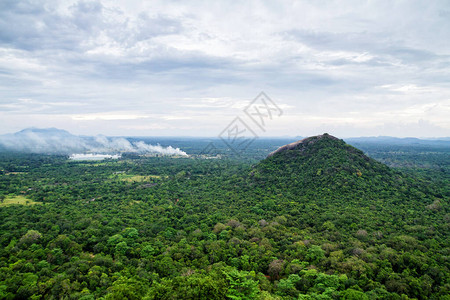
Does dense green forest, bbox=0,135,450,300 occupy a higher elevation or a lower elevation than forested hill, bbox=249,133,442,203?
lower

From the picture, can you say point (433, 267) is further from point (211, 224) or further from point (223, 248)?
point (211, 224)

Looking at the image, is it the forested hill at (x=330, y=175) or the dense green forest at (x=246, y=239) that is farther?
the forested hill at (x=330, y=175)

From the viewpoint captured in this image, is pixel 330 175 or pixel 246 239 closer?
pixel 246 239

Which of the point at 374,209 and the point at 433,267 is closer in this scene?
the point at 433,267

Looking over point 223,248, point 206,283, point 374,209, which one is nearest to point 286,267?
point 223,248

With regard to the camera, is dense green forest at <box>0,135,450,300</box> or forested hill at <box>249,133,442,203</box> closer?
dense green forest at <box>0,135,450,300</box>

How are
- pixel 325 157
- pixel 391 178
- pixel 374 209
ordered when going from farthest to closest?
pixel 325 157, pixel 391 178, pixel 374 209

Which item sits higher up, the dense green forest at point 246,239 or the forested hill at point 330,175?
the forested hill at point 330,175

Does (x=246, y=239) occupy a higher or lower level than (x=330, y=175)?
lower
